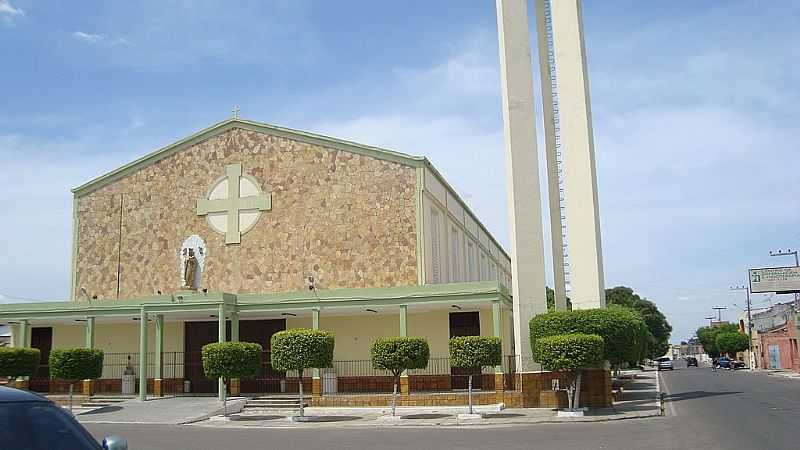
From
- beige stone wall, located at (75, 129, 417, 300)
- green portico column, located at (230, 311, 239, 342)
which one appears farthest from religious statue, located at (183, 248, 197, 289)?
green portico column, located at (230, 311, 239, 342)

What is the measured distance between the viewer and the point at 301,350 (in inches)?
992

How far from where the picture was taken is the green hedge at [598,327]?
2522 centimetres

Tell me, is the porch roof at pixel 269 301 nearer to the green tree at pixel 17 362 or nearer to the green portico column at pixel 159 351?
the green portico column at pixel 159 351

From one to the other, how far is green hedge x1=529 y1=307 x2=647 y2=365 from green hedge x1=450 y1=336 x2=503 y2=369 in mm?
1486

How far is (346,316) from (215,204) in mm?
7954

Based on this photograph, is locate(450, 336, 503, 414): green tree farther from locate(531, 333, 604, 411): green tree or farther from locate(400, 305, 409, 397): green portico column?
locate(400, 305, 409, 397): green portico column

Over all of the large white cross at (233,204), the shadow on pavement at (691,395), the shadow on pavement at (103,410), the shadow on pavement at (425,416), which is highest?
the large white cross at (233,204)

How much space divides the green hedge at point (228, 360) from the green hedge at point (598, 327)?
10.1 meters

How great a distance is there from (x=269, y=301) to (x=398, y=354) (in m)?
8.04

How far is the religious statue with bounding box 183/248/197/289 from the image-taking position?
109 feet

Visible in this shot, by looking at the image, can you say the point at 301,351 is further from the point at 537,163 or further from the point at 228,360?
the point at 537,163

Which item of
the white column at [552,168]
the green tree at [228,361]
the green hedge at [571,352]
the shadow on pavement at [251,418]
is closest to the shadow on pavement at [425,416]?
the green hedge at [571,352]

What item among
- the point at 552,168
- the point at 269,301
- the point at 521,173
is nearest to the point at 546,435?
the point at 521,173

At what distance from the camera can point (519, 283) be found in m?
26.8
